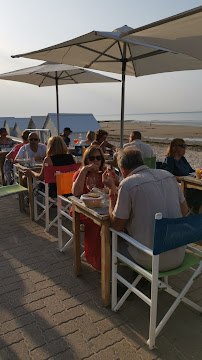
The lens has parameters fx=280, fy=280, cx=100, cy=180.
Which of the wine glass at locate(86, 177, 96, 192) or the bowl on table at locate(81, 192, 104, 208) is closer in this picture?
the bowl on table at locate(81, 192, 104, 208)

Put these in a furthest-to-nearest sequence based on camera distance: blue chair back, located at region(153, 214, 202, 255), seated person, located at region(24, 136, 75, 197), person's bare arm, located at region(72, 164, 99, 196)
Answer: seated person, located at region(24, 136, 75, 197)
person's bare arm, located at region(72, 164, 99, 196)
blue chair back, located at region(153, 214, 202, 255)

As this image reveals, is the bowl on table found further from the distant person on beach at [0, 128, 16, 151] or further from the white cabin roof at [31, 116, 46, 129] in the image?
the white cabin roof at [31, 116, 46, 129]

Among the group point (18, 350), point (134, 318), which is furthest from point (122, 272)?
point (18, 350)

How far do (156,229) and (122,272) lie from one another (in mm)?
1547

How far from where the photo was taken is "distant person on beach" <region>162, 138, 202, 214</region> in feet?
14.8

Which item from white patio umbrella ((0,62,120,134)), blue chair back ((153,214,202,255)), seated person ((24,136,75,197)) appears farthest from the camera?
white patio umbrella ((0,62,120,134))

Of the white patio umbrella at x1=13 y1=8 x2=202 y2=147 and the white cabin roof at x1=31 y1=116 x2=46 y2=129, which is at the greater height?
the white patio umbrella at x1=13 y1=8 x2=202 y2=147

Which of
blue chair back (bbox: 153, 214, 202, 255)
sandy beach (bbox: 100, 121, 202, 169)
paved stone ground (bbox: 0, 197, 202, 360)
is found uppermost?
blue chair back (bbox: 153, 214, 202, 255)

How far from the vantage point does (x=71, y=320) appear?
8.07ft

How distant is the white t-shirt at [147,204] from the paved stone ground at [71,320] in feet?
1.97

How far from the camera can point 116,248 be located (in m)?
2.44

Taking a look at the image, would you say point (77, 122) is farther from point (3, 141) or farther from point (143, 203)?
point (143, 203)

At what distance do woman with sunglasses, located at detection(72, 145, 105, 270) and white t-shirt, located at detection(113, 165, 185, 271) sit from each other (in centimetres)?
78

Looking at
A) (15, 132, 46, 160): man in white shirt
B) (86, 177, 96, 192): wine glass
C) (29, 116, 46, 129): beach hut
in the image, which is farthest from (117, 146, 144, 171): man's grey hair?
(29, 116, 46, 129): beach hut
